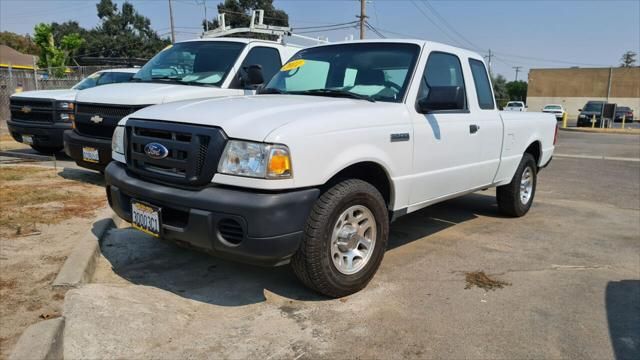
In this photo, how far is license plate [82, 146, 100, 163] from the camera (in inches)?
247

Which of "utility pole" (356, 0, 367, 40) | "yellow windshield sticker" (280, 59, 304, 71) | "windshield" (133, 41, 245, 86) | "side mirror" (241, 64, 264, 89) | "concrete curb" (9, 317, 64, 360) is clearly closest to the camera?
"concrete curb" (9, 317, 64, 360)

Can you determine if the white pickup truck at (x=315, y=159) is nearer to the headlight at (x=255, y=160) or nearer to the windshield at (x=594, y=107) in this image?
the headlight at (x=255, y=160)

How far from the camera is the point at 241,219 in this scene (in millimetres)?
2979

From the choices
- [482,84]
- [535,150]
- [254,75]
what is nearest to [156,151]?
[254,75]

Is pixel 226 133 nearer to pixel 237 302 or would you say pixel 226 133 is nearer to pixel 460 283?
pixel 237 302

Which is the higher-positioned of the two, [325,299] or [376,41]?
[376,41]

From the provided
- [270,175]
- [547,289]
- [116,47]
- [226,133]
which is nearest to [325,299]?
[270,175]

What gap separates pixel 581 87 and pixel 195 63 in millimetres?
66689

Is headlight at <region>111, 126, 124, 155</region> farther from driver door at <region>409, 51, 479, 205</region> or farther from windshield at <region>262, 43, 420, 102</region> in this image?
driver door at <region>409, 51, 479, 205</region>

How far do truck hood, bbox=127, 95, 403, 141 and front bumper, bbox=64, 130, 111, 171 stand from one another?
2703 millimetres

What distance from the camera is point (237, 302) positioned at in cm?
360

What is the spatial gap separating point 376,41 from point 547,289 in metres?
2.63

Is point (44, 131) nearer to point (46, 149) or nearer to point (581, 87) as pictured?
point (46, 149)

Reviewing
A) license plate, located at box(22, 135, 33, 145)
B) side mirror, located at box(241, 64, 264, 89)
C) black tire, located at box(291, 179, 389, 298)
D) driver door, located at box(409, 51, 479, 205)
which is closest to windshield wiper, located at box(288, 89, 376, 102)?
driver door, located at box(409, 51, 479, 205)
